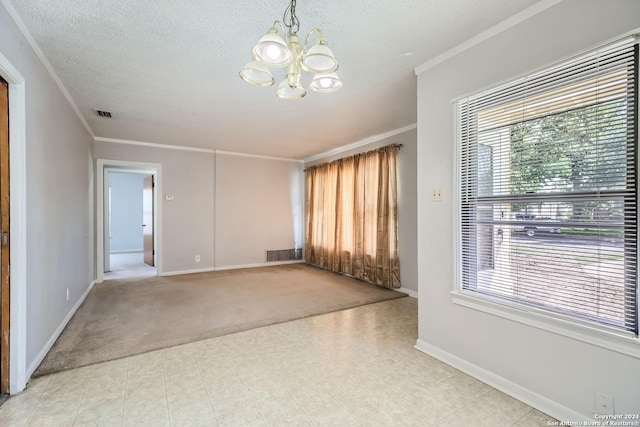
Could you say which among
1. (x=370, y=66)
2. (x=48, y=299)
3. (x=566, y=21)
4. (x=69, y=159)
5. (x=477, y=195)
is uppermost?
(x=370, y=66)

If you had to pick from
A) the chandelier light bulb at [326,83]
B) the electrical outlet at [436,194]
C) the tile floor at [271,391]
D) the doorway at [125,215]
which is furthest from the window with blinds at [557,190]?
the doorway at [125,215]

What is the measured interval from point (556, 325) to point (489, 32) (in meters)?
1.93

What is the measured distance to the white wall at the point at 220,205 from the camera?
17.8 ft

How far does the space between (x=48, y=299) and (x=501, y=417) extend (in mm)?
3495

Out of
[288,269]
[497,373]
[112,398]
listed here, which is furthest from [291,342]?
[288,269]

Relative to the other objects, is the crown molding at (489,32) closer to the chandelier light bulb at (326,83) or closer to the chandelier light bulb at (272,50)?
the chandelier light bulb at (326,83)

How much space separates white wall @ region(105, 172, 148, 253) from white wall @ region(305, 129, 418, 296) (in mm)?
7900

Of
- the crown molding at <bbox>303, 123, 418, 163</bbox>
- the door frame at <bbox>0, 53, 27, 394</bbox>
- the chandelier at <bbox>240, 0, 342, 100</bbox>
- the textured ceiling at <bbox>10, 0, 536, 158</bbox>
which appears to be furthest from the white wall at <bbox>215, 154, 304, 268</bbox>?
the chandelier at <bbox>240, 0, 342, 100</bbox>

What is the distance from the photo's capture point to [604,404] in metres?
1.51

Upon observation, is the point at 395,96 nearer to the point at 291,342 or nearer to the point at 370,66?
the point at 370,66

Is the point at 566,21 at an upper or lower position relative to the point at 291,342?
upper

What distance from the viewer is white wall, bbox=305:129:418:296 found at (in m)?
4.20

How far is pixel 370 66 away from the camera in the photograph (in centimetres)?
247

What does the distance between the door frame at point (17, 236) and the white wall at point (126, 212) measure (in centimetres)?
763
